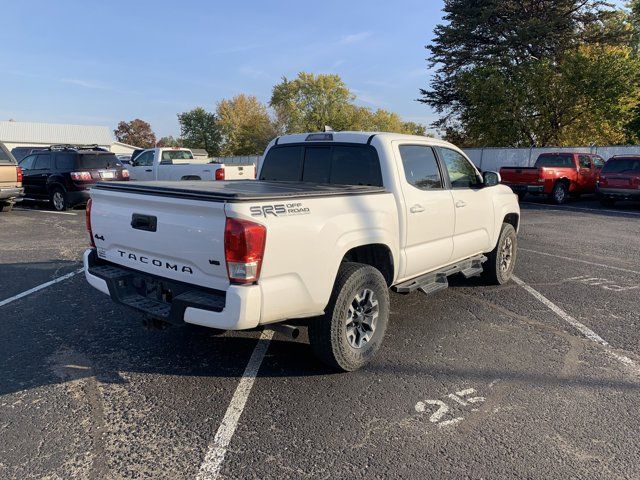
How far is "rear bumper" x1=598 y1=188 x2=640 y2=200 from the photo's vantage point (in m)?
16.2

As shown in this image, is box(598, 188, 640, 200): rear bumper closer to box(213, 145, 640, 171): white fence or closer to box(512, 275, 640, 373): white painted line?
box(213, 145, 640, 171): white fence

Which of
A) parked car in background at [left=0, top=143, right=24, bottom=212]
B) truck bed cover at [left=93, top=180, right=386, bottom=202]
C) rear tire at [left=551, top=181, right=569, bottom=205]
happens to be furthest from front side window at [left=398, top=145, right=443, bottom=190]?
rear tire at [left=551, top=181, right=569, bottom=205]

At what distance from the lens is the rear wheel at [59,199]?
1354 cm

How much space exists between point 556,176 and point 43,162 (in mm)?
17493

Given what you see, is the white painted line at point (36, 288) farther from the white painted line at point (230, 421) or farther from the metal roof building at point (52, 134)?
the metal roof building at point (52, 134)

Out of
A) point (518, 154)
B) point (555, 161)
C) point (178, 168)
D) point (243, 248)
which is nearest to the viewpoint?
point (243, 248)

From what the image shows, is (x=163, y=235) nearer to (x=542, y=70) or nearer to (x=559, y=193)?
(x=559, y=193)

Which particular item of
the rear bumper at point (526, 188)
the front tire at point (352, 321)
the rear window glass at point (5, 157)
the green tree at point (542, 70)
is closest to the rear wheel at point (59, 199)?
the rear window glass at point (5, 157)

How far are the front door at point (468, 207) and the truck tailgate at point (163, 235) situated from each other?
2903mm

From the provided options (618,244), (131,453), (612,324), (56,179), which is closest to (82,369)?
(131,453)

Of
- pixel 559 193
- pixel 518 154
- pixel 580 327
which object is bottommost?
pixel 580 327

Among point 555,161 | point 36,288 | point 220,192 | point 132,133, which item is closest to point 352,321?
point 220,192

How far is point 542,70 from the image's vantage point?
2902cm

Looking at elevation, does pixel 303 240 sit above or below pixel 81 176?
above
